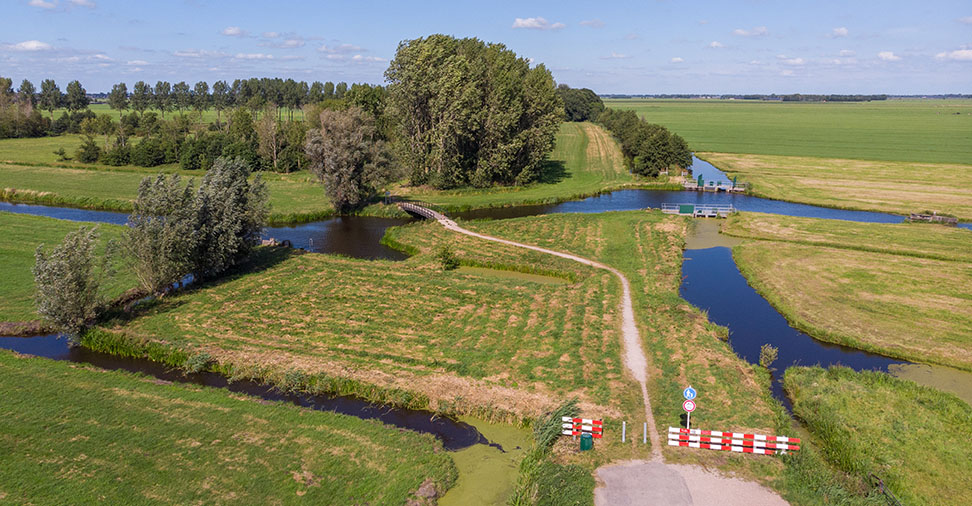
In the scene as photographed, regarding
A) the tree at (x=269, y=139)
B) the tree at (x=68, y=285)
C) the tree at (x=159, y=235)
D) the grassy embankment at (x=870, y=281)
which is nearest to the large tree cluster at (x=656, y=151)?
the grassy embankment at (x=870, y=281)

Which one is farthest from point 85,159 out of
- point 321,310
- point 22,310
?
point 321,310

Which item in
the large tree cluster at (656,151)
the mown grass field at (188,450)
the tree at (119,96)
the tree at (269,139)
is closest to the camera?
the mown grass field at (188,450)

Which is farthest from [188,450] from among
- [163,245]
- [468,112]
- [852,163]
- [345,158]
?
[852,163]

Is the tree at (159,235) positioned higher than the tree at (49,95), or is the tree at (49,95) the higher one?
the tree at (49,95)

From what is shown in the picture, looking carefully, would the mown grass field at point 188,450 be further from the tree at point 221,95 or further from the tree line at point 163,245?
the tree at point 221,95

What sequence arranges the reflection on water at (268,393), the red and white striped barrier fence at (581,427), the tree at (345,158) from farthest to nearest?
the tree at (345,158) → the reflection on water at (268,393) → the red and white striped barrier fence at (581,427)

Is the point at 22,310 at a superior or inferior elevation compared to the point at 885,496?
superior

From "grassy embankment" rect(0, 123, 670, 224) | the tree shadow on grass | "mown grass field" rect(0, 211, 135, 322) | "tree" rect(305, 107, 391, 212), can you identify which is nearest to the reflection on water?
"mown grass field" rect(0, 211, 135, 322)

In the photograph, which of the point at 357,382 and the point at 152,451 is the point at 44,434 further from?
the point at 357,382
